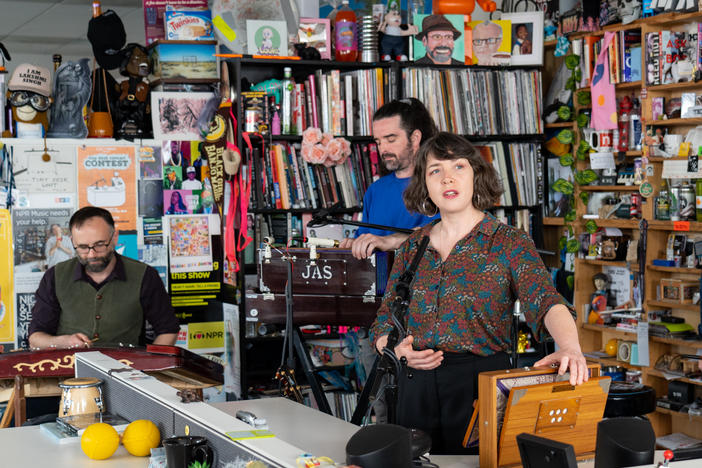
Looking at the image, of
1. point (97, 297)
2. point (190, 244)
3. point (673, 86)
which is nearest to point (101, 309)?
point (97, 297)

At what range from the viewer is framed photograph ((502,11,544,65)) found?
17.4 feet

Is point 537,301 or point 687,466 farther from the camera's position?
point 537,301

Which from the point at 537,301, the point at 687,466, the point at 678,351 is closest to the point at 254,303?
the point at 537,301

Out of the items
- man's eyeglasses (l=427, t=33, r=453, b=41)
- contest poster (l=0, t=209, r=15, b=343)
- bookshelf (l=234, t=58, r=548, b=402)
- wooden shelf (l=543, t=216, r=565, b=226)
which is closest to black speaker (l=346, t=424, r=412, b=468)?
bookshelf (l=234, t=58, r=548, b=402)

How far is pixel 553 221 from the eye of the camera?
542 cm

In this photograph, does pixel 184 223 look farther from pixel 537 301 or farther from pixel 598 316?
pixel 537 301

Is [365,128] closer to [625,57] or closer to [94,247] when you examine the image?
[625,57]

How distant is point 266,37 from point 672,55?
2.14 meters

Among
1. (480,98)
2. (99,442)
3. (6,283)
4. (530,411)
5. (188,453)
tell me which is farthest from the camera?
(480,98)

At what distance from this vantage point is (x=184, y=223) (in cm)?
502

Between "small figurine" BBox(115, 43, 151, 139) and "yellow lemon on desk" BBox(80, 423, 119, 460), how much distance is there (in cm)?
308

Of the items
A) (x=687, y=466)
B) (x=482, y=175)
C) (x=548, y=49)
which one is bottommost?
(x=687, y=466)

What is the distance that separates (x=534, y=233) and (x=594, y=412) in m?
3.51

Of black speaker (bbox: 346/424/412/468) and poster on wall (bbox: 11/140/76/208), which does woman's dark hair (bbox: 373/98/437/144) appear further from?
black speaker (bbox: 346/424/412/468)
